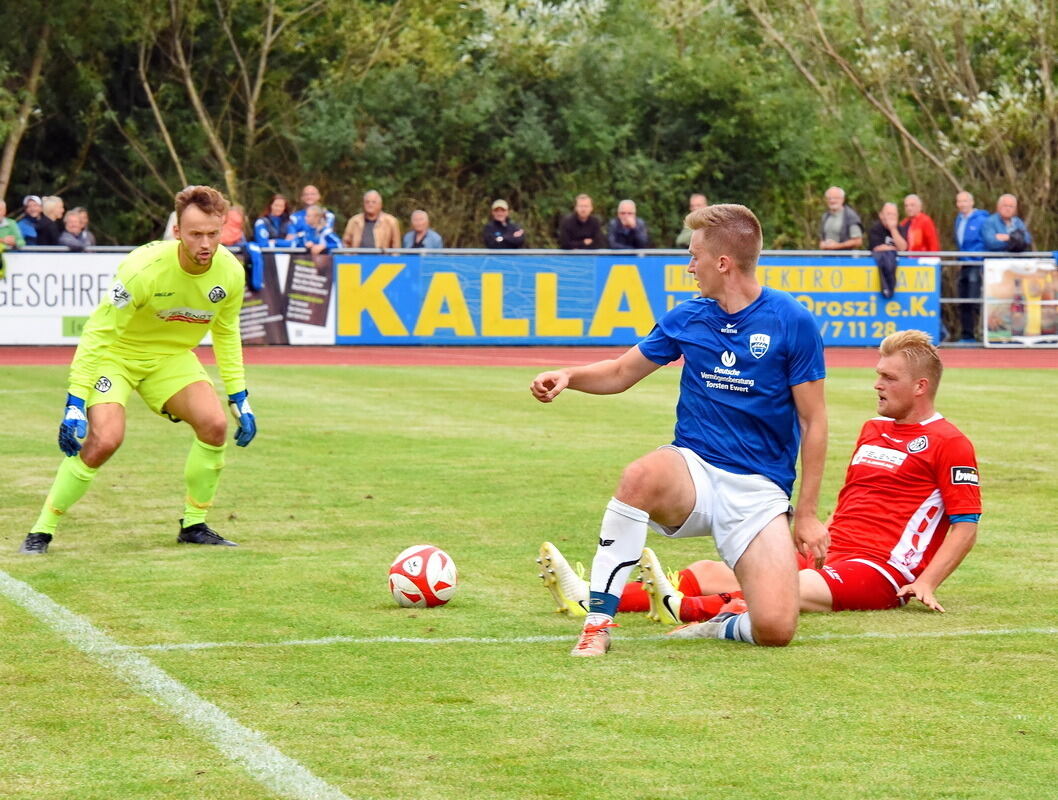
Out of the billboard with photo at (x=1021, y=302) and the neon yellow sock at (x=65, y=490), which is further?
the billboard with photo at (x=1021, y=302)

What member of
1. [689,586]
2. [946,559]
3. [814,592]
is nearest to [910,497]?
[946,559]

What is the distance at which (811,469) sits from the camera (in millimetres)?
6289

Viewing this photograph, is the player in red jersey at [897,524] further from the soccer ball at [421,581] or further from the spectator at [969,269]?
the spectator at [969,269]

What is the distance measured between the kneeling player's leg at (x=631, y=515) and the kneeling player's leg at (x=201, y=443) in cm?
322

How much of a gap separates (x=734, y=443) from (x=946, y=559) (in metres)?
1.11

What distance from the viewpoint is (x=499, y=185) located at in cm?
3625

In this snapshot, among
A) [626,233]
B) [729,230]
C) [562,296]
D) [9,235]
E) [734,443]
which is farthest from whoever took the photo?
[626,233]

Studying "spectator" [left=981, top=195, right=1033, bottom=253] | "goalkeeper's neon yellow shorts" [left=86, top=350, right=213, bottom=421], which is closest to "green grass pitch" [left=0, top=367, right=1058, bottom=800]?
"goalkeeper's neon yellow shorts" [left=86, top=350, right=213, bottom=421]

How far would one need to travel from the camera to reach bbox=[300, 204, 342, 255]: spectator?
2486 centimetres

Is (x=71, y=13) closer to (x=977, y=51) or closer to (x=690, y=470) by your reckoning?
(x=977, y=51)

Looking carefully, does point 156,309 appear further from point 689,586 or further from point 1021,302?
point 1021,302

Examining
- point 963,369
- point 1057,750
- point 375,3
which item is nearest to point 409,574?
point 1057,750

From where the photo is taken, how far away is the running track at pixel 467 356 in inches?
895

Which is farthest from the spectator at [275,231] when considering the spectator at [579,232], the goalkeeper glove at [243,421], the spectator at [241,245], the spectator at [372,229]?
the goalkeeper glove at [243,421]
